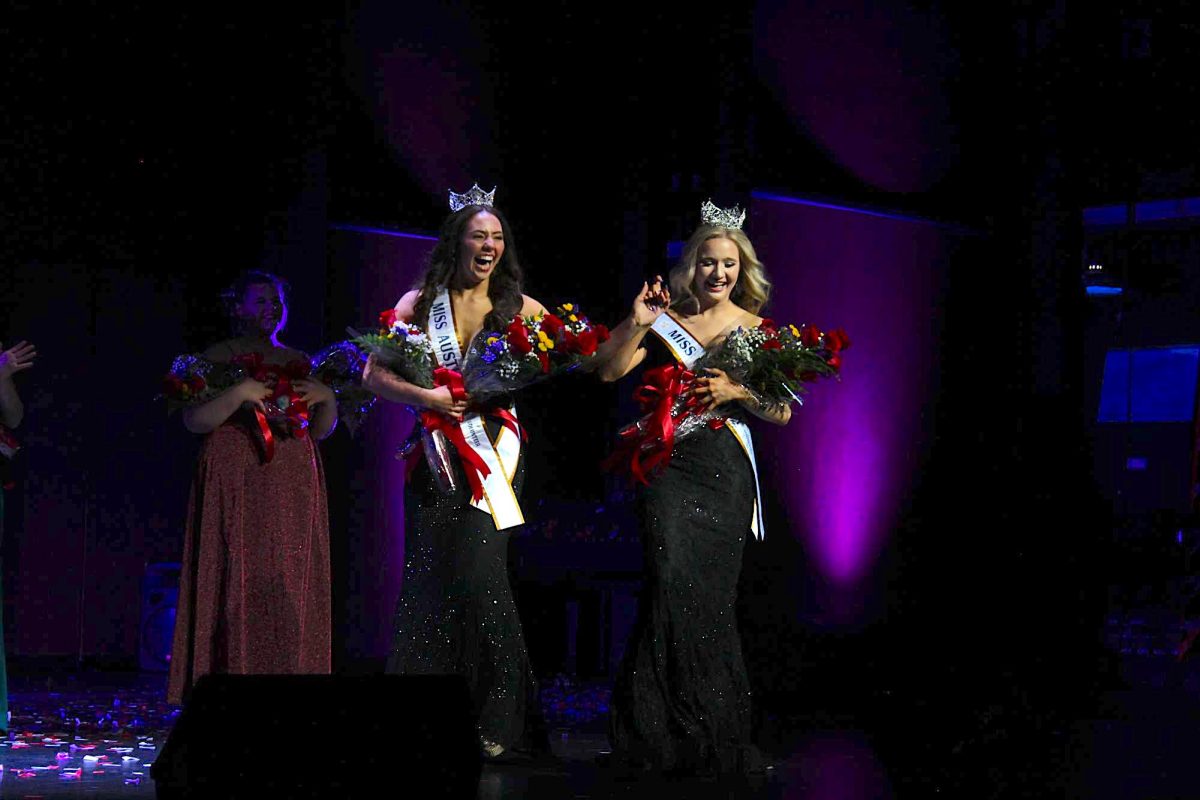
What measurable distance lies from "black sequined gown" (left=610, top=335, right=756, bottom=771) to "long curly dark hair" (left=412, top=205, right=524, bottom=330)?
2.12 feet

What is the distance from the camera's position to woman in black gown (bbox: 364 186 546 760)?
443 centimetres

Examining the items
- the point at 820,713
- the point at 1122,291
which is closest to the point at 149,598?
the point at 820,713

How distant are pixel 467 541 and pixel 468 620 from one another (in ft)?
0.72

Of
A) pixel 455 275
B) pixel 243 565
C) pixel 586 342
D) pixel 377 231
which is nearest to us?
pixel 586 342

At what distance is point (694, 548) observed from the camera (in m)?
4.42

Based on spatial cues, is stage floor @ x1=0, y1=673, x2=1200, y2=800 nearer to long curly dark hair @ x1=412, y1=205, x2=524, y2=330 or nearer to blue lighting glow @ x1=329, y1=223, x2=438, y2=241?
long curly dark hair @ x1=412, y1=205, x2=524, y2=330

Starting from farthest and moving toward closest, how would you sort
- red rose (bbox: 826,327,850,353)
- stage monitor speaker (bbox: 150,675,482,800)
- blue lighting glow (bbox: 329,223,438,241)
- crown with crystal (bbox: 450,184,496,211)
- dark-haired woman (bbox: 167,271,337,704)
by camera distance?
blue lighting glow (bbox: 329,223,438,241) < dark-haired woman (bbox: 167,271,337,704) < crown with crystal (bbox: 450,184,496,211) < red rose (bbox: 826,327,850,353) < stage monitor speaker (bbox: 150,675,482,800)

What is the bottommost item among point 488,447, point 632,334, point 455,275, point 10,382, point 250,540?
point 250,540

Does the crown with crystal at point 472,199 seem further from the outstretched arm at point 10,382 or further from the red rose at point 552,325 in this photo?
the outstretched arm at point 10,382

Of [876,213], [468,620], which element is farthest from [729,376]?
[876,213]

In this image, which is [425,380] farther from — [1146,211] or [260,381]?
[1146,211]

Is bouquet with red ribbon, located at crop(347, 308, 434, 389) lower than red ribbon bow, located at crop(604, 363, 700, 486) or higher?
higher

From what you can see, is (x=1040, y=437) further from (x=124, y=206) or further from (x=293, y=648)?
(x=124, y=206)

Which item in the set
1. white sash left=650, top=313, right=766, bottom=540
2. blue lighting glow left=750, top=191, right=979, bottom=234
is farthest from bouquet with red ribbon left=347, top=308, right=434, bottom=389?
blue lighting glow left=750, top=191, right=979, bottom=234
